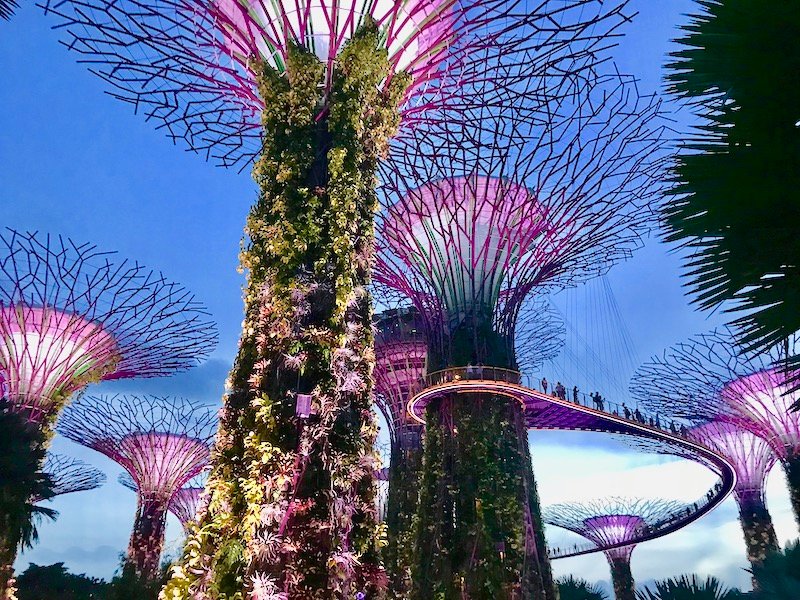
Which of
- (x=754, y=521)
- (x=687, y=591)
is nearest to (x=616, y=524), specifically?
(x=754, y=521)

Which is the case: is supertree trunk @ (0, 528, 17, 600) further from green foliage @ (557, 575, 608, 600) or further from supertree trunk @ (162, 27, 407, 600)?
green foliage @ (557, 575, 608, 600)

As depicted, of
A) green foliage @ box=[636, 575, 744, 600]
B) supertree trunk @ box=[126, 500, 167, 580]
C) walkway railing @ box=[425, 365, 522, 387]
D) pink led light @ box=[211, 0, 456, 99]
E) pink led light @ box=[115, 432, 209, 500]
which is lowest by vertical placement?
green foliage @ box=[636, 575, 744, 600]

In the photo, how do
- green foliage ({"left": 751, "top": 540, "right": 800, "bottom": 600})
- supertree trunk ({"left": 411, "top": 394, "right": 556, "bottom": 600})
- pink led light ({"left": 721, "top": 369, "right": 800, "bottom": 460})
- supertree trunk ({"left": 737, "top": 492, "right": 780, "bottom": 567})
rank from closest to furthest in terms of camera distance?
1. green foliage ({"left": 751, "top": 540, "right": 800, "bottom": 600})
2. supertree trunk ({"left": 411, "top": 394, "right": 556, "bottom": 600})
3. pink led light ({"left": 721, "top": 369, "right": 800, "bottom": 460})
4. supertree trunk ({"left": 737, "top": 492, "right": 780, "bottom": 567})

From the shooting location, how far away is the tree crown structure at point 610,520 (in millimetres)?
38219

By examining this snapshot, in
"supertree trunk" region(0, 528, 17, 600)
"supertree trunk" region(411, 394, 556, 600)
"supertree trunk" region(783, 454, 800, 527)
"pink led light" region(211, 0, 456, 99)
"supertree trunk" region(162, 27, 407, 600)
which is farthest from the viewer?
"supertree trunk" region(783, 454, 800, 527)

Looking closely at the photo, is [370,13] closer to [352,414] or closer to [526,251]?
[352,414]

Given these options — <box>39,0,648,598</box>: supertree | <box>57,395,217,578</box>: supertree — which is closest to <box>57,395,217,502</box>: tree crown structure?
<box>57,395,217,578</box>: supertree

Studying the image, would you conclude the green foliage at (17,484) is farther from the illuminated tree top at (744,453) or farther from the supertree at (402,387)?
the illuminated tree top at (744,453)

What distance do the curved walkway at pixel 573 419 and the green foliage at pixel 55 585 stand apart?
1446 centimetres

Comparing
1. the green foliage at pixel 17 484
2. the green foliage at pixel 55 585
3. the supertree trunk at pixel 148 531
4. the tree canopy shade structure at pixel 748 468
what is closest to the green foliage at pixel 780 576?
the green foliage at pixel 17 484

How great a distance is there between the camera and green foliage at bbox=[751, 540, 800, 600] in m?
4.31

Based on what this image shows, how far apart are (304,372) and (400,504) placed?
701 inches

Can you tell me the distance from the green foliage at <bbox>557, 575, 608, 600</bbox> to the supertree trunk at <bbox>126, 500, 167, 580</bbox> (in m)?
17.4

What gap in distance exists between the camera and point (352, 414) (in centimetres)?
682
